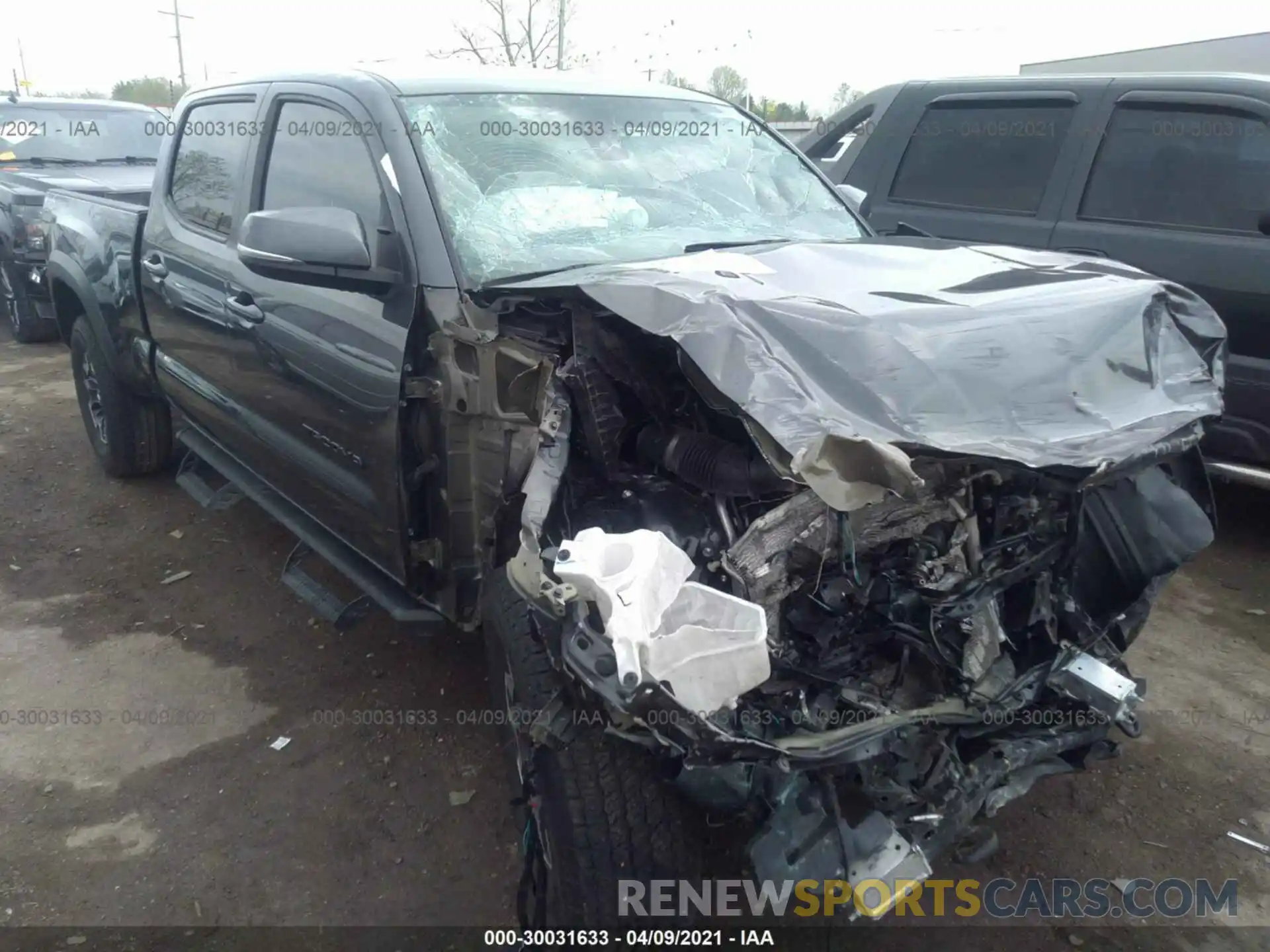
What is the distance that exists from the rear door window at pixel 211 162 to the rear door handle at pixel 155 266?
0.72 ft

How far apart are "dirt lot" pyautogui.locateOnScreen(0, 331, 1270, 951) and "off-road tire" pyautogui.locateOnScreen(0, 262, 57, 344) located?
4908mm

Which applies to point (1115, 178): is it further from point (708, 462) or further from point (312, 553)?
point (312, 553)

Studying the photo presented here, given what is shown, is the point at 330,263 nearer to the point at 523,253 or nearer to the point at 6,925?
the point at 523,253

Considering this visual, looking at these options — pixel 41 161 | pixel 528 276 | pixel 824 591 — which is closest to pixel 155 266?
pixel 528 276

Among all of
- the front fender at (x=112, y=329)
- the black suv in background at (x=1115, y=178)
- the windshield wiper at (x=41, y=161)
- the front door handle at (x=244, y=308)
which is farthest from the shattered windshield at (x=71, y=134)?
the black suv in background at (x=1115, y=178)

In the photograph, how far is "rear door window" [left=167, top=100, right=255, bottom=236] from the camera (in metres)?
3.51

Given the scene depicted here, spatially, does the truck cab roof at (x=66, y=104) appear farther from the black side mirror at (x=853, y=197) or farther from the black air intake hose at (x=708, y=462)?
the black air intake hose at (x=708, y=462)

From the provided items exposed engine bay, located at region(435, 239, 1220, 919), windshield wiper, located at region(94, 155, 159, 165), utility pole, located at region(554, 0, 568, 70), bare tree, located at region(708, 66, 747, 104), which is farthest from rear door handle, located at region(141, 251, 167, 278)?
bare tree, located at region(708, 66, 747, 104)

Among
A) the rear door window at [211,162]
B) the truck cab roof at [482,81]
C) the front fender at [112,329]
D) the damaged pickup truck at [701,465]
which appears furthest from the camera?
the front fender at [112,329]

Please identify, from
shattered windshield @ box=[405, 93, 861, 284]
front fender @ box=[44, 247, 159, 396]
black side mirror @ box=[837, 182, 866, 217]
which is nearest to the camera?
shattered windshield @ box=[405, 93, 861, 284]

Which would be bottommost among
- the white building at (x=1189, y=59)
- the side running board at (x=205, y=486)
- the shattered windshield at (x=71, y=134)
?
the side running board at (x=205, y=486)

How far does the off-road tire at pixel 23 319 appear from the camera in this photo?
8102 mm

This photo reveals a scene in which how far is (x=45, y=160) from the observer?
327 inches

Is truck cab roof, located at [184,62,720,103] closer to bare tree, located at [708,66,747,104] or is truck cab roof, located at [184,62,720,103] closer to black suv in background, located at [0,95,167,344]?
black suv in background, located at [0,95,167,344]
